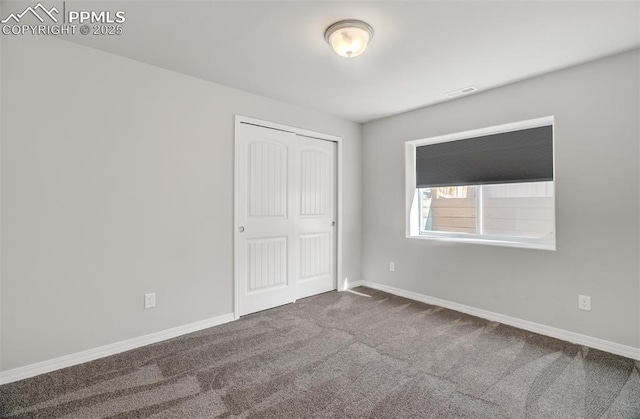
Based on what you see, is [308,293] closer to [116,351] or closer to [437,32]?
[116,351]

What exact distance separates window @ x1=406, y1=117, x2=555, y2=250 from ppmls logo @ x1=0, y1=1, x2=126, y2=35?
3295 mm

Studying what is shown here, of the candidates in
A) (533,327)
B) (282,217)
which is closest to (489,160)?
(533,327)

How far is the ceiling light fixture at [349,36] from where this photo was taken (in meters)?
2.04

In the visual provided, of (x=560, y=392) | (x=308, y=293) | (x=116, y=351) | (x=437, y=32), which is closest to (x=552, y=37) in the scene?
(x=437, y=32)

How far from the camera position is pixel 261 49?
95.3 inches

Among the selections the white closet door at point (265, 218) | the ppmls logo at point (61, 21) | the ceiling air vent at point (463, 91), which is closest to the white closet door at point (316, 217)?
the white closet door at point (265, 218)

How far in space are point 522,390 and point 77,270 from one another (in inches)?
131

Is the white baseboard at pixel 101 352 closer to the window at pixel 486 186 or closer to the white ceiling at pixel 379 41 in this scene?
the white ceiling at pixel 379 41

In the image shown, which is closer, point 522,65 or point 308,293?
point 522,65

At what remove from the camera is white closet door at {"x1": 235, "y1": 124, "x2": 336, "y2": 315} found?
3365 mm

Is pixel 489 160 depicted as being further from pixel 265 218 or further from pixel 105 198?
pixel 105 198

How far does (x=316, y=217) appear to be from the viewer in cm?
411

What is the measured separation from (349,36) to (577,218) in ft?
8.19

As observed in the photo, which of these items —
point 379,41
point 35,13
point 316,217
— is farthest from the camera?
point 316,217
